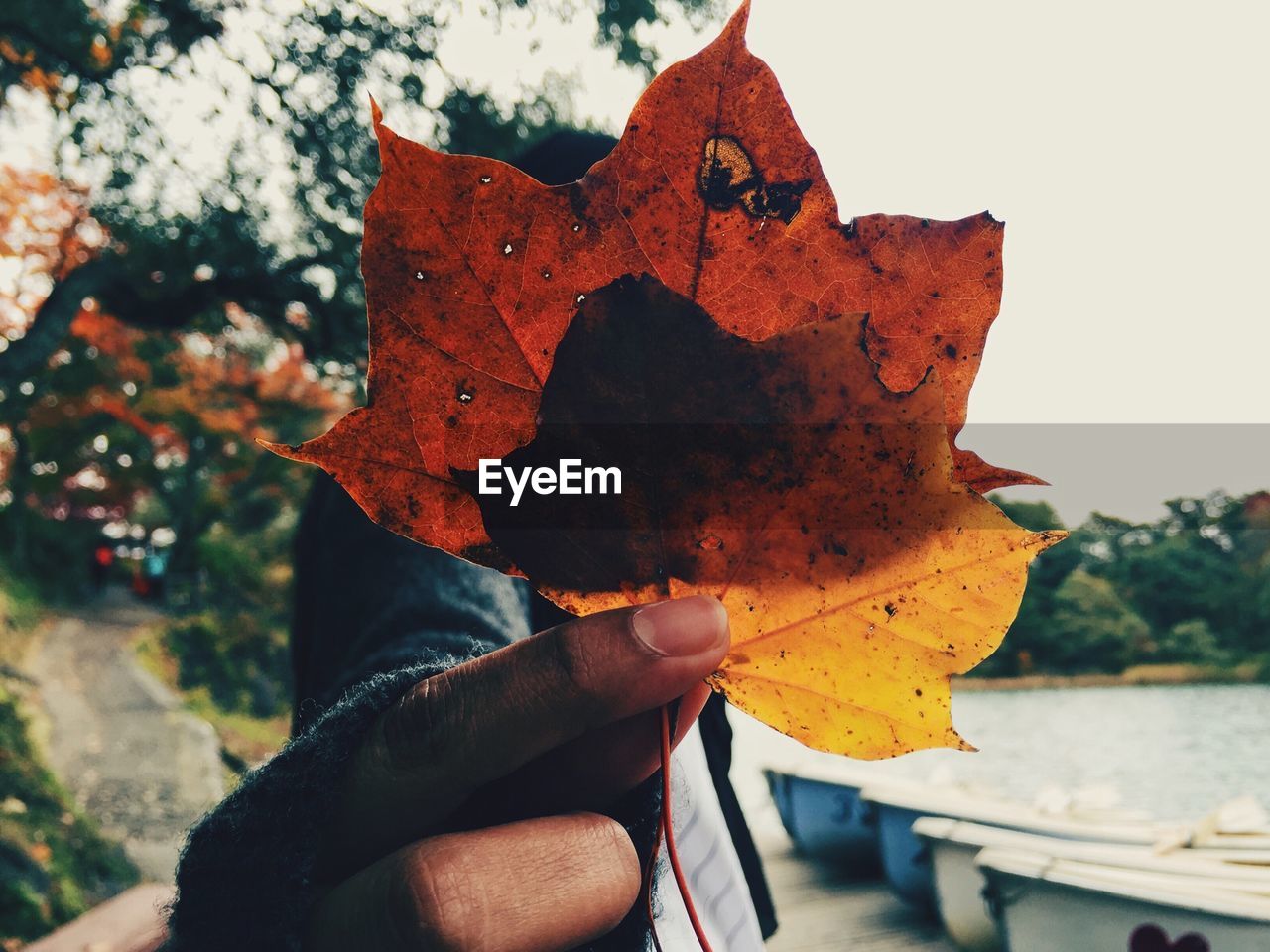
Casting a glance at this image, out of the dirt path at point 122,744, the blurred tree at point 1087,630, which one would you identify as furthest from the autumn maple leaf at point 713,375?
the dirt path at point 122,744

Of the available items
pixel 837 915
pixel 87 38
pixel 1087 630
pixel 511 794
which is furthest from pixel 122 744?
pixel 511 794

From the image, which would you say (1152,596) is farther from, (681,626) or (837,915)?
(681,626)

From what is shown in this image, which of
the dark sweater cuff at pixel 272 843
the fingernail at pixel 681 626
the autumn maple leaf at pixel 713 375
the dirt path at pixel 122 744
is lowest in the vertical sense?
the dirt path at pixel 122 744

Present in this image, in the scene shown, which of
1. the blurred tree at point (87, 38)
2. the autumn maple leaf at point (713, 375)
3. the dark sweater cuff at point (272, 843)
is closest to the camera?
the autumn maple leaf at point (713, 375)

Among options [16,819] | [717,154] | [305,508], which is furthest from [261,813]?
[16,819]

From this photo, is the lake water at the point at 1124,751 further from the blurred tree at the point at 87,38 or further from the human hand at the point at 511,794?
the blurred tree at the point at 87,38

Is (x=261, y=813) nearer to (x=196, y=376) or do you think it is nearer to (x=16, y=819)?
(x=16, y=819)

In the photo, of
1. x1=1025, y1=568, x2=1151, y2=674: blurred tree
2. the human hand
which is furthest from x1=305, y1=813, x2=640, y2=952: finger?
x1=1025, y1=568, x2=1151, y2=674: blurred tree

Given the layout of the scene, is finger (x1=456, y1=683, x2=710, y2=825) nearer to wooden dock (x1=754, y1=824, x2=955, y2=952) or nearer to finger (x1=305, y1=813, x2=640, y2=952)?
finger (x1=305, y1=813, x2=640, y2=952)
